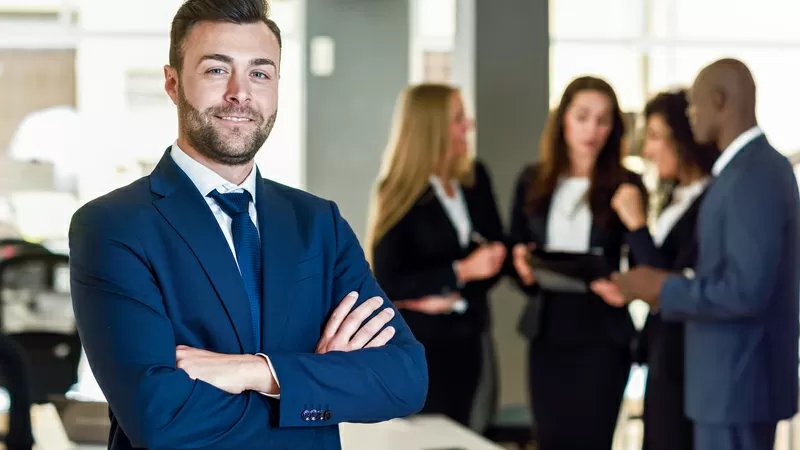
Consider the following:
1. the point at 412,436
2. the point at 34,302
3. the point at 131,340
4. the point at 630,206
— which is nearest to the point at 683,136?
the point at 630,206

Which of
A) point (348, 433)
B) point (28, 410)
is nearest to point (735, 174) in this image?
point (348, 433)

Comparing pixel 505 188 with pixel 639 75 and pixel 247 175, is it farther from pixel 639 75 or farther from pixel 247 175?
pixel 247 175

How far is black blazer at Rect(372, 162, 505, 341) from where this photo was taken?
385 cm

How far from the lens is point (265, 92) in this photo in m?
1.59

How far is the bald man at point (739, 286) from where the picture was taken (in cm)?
294

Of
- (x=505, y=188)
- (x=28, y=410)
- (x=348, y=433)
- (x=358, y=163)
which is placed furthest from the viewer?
(x=358, y=163)

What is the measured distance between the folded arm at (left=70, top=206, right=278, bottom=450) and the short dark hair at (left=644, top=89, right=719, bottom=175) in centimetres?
244

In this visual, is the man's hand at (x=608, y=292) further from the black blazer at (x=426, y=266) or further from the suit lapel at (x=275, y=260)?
the suit lapel at (x=275, y=260)

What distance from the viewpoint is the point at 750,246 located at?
2.94m

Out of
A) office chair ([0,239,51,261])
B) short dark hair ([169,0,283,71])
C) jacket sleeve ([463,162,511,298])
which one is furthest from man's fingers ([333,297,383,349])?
office chair ([0,239,51,261])

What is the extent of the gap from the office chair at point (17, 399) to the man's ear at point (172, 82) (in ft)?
2.56

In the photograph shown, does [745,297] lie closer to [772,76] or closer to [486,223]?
[486,223]

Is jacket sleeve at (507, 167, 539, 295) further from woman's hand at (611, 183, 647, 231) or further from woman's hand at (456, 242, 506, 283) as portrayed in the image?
woman's hand at (611, 183, 647, 231)

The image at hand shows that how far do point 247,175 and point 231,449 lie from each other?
1.42ft
